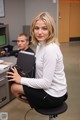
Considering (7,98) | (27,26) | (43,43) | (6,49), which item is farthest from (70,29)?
(43,43)

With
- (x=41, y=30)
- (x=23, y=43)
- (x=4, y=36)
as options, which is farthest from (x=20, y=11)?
(x=41, y=30)

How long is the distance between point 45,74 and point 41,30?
33 cm

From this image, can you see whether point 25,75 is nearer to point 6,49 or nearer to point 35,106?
point 35,106

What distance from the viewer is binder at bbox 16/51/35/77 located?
5.43 feet

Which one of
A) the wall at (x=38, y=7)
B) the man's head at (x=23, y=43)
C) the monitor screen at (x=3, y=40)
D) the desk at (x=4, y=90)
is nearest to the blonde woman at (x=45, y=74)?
the desk at (x=4, y=90)

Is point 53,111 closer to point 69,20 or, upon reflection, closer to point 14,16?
point 14,16

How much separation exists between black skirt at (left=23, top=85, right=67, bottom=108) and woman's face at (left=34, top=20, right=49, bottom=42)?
39cm

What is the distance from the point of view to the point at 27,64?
1680 mm

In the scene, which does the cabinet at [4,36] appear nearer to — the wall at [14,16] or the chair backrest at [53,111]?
the wall at [14,16]

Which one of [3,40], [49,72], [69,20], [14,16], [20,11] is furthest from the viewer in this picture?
[69,20]

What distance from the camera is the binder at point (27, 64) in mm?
1655

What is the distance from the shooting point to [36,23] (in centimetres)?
164

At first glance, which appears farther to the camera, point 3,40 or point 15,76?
point 3,40

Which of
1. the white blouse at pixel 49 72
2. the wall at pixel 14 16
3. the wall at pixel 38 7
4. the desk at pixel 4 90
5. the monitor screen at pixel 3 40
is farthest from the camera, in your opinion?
the wall at pixel 38 7
